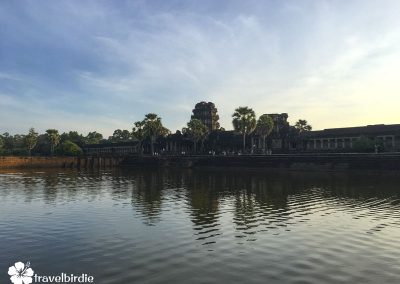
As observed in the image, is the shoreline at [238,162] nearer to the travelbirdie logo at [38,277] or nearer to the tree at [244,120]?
the tree at [244,120]

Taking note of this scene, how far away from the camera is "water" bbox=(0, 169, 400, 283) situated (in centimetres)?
1398

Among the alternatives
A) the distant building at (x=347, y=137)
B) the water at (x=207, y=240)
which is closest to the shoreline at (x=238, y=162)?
the distant building at (x=347, y=137)

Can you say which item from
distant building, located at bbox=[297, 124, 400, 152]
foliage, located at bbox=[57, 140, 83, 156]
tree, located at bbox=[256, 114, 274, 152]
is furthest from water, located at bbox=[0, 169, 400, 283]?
foliage, located at bbox=[57, 140, 83, 156]

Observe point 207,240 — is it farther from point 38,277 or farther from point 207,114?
point 207,114

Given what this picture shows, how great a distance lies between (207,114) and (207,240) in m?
147

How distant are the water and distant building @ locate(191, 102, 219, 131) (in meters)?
131

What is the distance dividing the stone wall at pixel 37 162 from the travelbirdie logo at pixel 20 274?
320 ft

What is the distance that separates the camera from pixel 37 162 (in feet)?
354

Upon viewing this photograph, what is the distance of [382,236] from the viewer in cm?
1958

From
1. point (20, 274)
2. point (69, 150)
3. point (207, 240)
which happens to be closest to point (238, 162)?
point (69, 150)

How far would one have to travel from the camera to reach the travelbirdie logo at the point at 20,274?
1291cm

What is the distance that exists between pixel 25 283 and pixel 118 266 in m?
3.28

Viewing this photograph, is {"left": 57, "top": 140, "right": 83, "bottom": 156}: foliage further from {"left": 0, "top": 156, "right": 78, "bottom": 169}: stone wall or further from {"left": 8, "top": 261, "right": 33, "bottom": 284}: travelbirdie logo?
{"left": 8, "top": 261, "right": 33, "bottom": 284}: travelbirdie logo

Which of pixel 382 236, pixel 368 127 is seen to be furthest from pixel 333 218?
pixel 368 127
